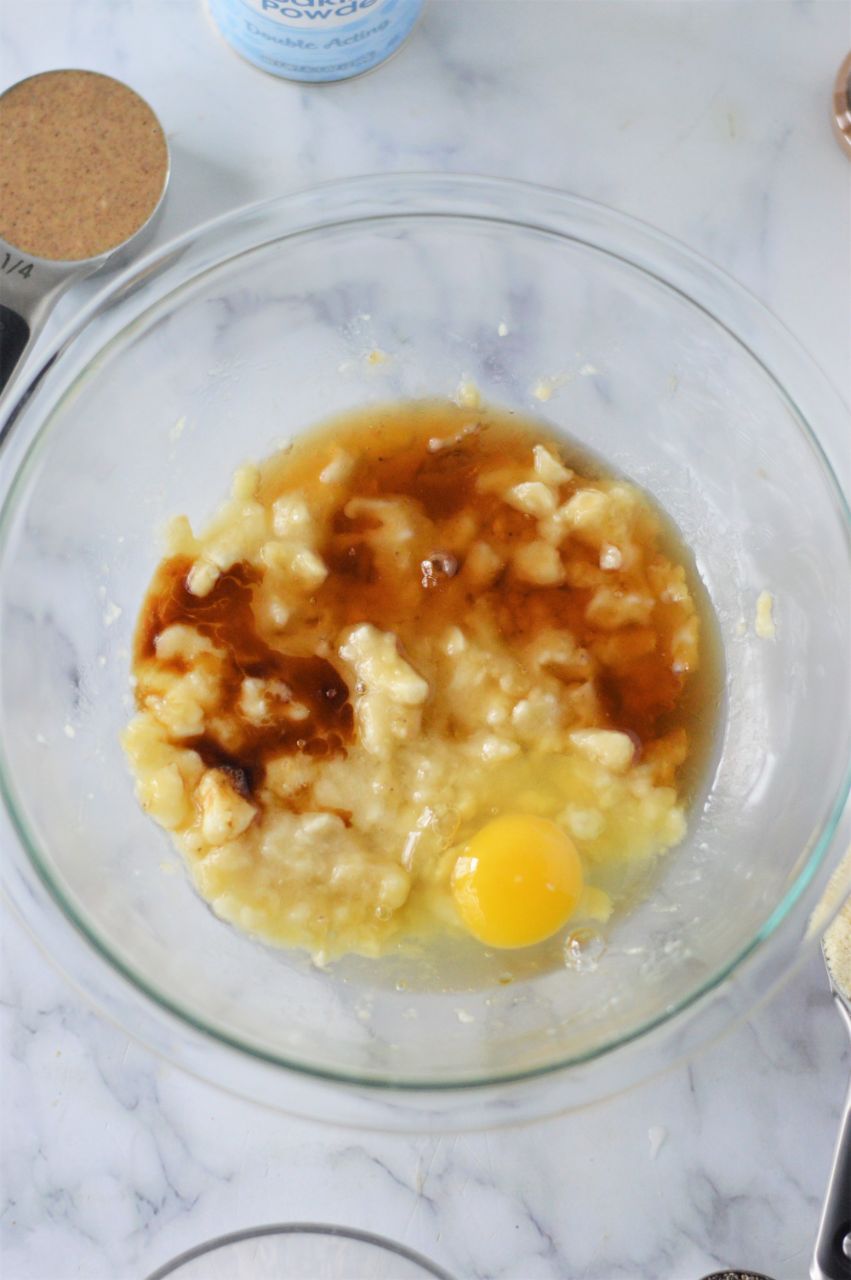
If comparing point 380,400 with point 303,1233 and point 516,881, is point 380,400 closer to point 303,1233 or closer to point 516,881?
point 516,881

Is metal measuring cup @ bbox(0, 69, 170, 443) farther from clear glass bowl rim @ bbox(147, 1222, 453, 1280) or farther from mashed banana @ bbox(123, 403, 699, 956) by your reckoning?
clear glass bowl rim @ bbox(147, 1222, 453, 1280)

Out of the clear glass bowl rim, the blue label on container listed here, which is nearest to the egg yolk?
the clear glass bowl rim

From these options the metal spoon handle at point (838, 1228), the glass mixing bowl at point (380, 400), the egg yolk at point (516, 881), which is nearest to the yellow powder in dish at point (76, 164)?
the glass mixing bowl at point (380, 400)

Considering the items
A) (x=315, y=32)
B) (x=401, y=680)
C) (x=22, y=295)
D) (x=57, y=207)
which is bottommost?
(x=401, y=680)

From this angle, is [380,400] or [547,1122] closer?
[547,1122]

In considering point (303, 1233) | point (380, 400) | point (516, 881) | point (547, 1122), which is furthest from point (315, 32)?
point (303, 1233)

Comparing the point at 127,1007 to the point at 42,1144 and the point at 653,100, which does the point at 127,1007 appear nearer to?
the point at 42,1144
